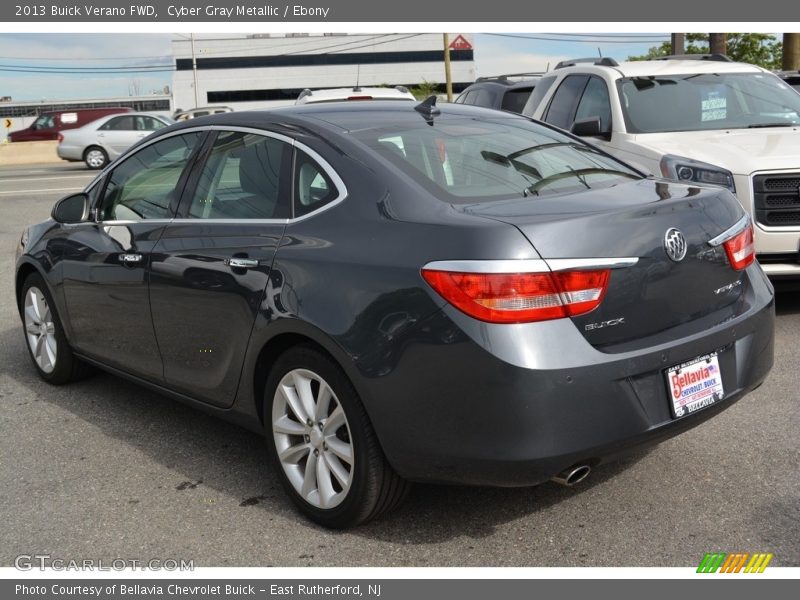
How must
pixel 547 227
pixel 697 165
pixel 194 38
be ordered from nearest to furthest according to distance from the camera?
pixel 547 227
pixel 697 165
pixel 194 38

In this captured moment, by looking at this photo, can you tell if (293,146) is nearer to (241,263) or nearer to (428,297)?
(241,263)

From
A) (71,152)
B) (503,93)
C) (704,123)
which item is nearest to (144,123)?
(71,152)

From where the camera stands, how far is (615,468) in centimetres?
438

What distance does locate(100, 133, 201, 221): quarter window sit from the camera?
15.8ft

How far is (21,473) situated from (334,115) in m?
2.30

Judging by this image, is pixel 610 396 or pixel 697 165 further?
pixel 697 165

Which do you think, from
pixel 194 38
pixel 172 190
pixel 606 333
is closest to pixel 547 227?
pixel 606 333

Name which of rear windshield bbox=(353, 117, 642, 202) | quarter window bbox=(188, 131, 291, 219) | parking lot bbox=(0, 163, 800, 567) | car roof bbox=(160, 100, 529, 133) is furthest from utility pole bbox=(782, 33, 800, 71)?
quarter window bbox=(188, 131, 291, 219)

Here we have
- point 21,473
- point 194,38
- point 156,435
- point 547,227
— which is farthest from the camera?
point 194,38

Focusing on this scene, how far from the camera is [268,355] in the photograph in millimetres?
4090

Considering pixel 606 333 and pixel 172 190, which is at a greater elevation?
pixel 172 190

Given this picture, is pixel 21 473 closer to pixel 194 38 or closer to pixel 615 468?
pixel 615 468

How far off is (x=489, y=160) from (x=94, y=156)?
84.4 feet

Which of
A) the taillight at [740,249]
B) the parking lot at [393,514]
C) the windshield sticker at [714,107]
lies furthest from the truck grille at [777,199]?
the taillight at [740,249]
